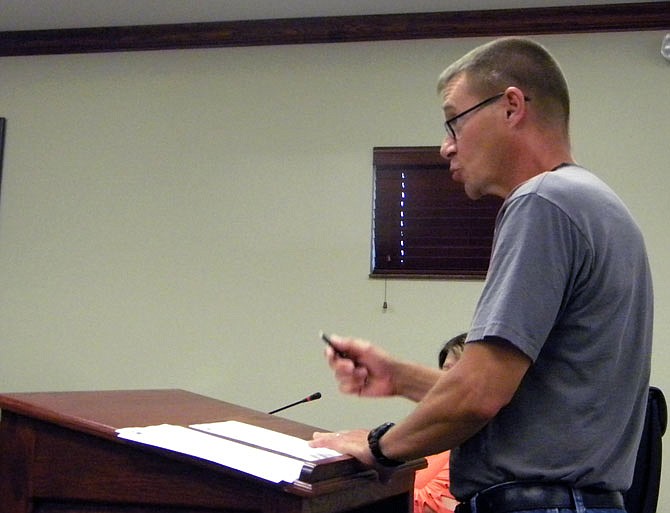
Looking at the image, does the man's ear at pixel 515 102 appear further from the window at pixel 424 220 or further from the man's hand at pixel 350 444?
the window at pixel 424 220

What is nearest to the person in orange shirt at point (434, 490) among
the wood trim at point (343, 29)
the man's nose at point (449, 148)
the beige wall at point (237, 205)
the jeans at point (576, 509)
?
the beige wall at point (237, 205)

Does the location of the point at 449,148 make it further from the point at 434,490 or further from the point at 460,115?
the point at 434,490

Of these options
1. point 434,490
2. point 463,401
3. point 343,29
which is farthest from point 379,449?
point 343,29

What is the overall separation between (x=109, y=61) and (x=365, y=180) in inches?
53.5

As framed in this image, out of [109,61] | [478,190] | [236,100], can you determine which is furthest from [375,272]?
[478,190]

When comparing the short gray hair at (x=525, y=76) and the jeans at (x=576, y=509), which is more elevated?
the short gray hair at (x=525, y=76)

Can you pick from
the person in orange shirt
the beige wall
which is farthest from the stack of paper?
the beige wall

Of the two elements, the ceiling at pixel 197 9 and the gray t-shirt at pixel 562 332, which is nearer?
the gray t-shirt at pixel 562 332

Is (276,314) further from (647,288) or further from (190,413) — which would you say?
(647,288)

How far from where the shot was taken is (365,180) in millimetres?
3492

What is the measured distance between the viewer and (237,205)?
3.57 meters

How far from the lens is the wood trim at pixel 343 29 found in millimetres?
3357

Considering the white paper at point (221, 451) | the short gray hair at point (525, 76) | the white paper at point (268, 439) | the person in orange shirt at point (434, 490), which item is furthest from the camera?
the person in orange shirt at point (434, 490)

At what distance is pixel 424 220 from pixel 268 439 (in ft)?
7.55
